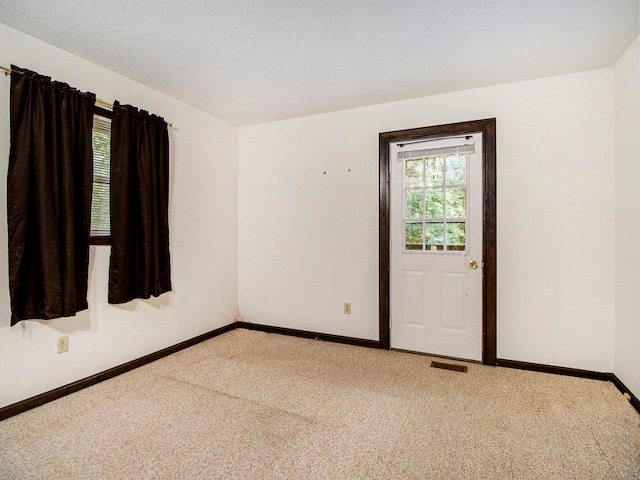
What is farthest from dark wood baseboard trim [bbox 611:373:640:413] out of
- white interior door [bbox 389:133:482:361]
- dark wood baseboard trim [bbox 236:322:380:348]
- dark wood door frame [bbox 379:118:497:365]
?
dark wood baseboard trim [bbox 236:322:380:348]

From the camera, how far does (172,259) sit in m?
3.13

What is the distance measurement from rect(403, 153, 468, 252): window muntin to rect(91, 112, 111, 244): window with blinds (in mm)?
2619

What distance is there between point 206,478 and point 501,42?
310 cm

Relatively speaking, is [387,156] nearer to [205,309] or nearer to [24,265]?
[205,309]

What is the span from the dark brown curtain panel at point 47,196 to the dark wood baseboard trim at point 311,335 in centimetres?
192

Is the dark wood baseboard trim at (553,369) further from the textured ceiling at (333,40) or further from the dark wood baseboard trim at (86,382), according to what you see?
the dark wood baseboard trim at (86,382)

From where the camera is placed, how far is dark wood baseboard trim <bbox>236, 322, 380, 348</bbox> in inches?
130

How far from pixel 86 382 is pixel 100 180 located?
1537mm

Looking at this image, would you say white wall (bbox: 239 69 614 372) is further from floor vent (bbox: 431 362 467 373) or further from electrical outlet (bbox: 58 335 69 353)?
electrical outlet (bbox: 58 335 69 353)

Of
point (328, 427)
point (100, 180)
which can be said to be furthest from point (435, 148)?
point (100, 180)

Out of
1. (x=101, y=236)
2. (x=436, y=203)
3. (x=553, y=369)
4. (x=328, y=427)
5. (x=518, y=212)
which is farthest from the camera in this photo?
(x=436, y=203)

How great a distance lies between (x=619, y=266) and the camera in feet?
7.83

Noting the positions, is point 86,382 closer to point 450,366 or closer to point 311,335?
point 311,335

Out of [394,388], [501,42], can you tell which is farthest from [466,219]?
[394,388]
